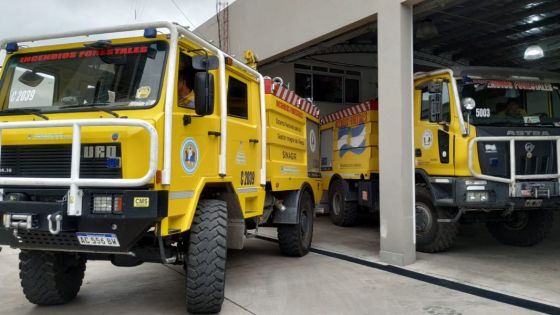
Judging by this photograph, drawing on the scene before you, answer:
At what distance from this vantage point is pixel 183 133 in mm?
4523

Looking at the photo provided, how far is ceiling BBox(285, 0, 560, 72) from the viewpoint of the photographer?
30.6ft

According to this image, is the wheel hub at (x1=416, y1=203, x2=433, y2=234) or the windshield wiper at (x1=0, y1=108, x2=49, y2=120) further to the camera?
the wheel hub at (x1=416, y1=203, x2=433, y2=234)

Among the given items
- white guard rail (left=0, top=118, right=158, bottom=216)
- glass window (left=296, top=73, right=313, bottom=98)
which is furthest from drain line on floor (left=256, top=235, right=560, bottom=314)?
glass window (left=296, top=73, right=313, bottom=98)

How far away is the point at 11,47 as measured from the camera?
16.4 feet

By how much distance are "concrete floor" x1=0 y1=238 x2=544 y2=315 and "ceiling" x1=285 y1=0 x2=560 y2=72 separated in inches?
159

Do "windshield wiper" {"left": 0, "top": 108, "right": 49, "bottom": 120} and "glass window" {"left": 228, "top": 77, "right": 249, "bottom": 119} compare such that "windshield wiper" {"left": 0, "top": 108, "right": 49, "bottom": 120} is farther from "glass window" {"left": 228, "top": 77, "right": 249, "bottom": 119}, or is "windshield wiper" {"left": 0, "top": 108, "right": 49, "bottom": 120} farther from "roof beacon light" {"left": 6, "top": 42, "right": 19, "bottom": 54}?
"glass window" {"left": 228, "top": 77, "right": 249, "bottom": 119}

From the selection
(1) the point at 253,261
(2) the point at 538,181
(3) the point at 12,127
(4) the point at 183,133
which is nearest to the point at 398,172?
(2) the point at 538,181

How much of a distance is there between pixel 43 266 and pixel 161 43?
8.46 feet

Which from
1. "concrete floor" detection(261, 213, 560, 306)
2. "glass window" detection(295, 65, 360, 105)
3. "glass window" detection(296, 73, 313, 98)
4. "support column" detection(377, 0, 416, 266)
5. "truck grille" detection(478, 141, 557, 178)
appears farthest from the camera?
"glass window" detection(295, 65, 360, 105)

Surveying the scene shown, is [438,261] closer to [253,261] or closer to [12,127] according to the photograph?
[253,261]

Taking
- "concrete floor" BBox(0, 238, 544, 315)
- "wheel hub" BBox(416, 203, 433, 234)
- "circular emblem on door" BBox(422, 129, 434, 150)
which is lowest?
"concrete floor" BBox(0, 238, 544, 315)

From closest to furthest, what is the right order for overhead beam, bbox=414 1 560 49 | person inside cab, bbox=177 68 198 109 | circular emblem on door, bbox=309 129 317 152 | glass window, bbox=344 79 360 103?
1. person inside cab, bbox=177 68 198 109
2. circular emblem on door, bbox=309 129 317 152
3. overhead beam, bbox=414 1 560 49
4. glass window, bbox=344 79 360 103

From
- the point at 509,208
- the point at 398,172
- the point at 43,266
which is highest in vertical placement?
the point at 398,172

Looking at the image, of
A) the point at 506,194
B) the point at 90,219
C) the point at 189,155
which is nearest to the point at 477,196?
the point at 506,194
